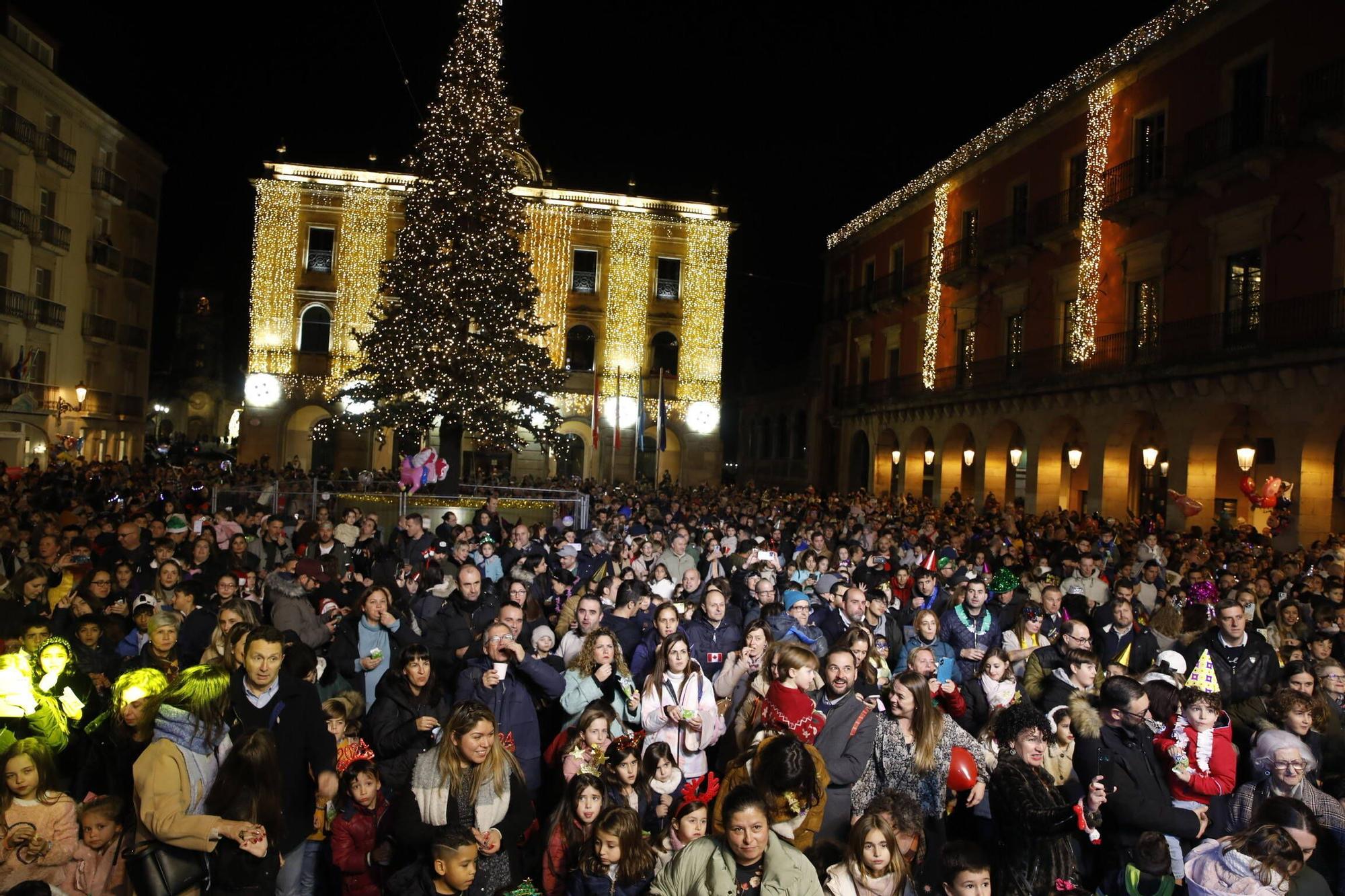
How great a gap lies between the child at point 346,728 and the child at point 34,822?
1268mm

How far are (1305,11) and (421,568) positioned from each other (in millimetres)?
18198

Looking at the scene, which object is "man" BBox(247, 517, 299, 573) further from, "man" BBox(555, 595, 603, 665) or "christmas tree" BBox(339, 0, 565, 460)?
"christmas tree" BBox(339, 0, 565, 460)

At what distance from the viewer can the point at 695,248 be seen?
4588 cm

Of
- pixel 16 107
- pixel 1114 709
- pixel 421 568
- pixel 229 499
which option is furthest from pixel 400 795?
pixel 16 107

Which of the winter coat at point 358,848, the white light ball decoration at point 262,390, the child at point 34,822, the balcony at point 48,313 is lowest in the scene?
the winter coat at point 358,848

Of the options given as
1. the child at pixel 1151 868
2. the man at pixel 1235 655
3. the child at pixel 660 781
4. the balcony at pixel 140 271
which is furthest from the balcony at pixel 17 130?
the child at pixel 1151 868

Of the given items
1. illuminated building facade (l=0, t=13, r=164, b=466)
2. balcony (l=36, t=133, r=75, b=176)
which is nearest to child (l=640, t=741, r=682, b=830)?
illuminated building facade (l=0, t=13, r=164, b=466)

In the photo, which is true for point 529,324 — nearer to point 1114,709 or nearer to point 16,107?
point 16,107

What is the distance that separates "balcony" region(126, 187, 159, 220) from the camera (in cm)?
3941

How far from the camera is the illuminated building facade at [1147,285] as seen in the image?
1795 centimetres

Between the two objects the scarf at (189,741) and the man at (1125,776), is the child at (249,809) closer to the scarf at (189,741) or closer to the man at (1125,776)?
the scarf at (189,741)

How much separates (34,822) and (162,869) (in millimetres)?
714

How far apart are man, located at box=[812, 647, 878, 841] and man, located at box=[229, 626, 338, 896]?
250 centimetres

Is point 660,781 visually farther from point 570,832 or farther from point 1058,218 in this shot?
point 1058,218
